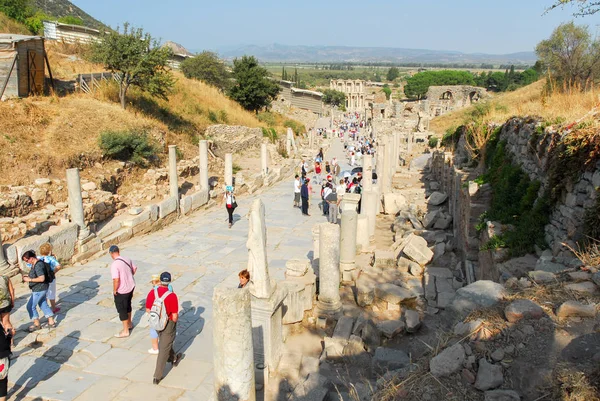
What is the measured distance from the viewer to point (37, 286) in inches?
277

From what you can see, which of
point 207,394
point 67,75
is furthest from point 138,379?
point 67,75

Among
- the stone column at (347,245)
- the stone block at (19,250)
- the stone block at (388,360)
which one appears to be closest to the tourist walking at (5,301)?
the stone block at (19,250)

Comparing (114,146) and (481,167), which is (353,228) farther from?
(114,146)

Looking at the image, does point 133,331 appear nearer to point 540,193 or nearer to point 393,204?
point 540,193

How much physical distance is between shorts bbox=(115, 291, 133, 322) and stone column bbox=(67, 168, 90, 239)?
4.63m

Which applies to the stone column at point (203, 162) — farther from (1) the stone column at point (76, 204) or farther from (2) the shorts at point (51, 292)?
(2) the shorts at point (51, 292)

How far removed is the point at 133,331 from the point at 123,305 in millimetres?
632

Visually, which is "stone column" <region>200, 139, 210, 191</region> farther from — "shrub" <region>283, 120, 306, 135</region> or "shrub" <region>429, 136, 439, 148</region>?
"shrub" <region>283, 120, 306, 135</region>

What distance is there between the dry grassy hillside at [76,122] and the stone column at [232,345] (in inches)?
517

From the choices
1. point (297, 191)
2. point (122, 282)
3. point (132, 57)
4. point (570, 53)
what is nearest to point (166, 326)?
point (122, 282)

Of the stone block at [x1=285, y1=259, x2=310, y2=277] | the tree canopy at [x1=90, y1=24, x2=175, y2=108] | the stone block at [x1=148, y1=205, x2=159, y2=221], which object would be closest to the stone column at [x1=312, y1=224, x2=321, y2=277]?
the stone block at [x1=285, y1=259, x2=310, y2=277]

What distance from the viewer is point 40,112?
61.8ft

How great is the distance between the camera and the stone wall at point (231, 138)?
29.3 m

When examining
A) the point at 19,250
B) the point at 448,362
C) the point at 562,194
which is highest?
the point at 562,194
